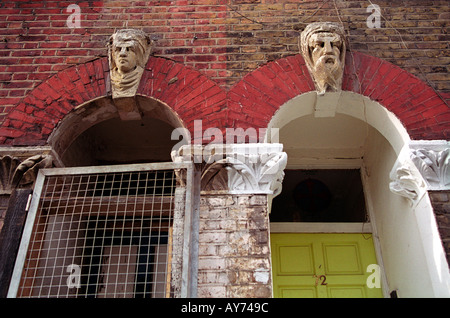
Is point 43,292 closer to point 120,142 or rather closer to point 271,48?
point 120,142

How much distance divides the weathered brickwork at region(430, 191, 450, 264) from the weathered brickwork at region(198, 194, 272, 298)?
1.35 meters

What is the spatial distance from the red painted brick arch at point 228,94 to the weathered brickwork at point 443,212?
56 cm

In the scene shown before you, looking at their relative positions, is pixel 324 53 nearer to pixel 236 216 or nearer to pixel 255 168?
pixel 255 168

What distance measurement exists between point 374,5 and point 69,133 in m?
3.43

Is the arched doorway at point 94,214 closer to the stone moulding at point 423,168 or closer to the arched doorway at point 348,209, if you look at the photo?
the arched doorway at point 348,209

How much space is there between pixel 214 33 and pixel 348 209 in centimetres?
327

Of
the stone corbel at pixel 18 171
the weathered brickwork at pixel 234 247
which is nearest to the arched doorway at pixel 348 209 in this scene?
the weathered brickwork at pixel 234 247

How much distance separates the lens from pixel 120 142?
6004 mm

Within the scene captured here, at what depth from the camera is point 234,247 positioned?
3.51 meters

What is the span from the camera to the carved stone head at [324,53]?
431 cm

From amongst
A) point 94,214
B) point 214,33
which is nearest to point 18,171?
point 94,214

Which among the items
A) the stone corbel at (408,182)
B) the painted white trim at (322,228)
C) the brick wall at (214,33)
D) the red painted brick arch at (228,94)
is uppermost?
the brick wall at (214,33)

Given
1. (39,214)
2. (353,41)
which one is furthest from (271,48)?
(39,214)

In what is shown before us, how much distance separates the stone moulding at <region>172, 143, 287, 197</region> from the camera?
3.78 meters
